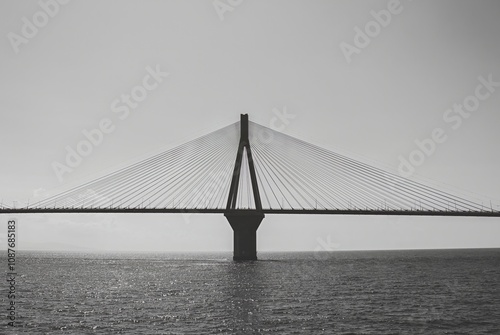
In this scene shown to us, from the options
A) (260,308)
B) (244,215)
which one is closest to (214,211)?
(244,215)

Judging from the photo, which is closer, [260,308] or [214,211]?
[260,308]

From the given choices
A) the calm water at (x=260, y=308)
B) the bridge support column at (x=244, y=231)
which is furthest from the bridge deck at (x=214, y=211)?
the calm water at (x=260, y=308)

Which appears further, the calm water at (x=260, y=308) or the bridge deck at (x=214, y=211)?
the bridge deck at (x=214, y=211)

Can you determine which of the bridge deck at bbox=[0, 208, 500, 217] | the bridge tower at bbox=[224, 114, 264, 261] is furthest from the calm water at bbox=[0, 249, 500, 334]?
the bridge deck at bbox=[0, 208, 500, 217]

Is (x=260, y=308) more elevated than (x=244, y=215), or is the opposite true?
(x=244, y=215)

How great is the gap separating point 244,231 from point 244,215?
461 cm

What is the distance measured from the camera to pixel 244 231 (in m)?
93.9

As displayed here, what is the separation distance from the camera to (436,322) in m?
35.2

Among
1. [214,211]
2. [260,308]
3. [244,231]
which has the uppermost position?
[214,211]

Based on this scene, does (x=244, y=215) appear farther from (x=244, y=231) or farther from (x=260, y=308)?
(x=260, y=308)

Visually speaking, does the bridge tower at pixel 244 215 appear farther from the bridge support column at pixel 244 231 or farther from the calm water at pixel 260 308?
the calm water at pixel 260 308

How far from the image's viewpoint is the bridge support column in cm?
9069

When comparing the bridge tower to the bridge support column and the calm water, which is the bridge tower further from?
the calm water

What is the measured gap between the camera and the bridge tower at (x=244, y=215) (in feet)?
281
